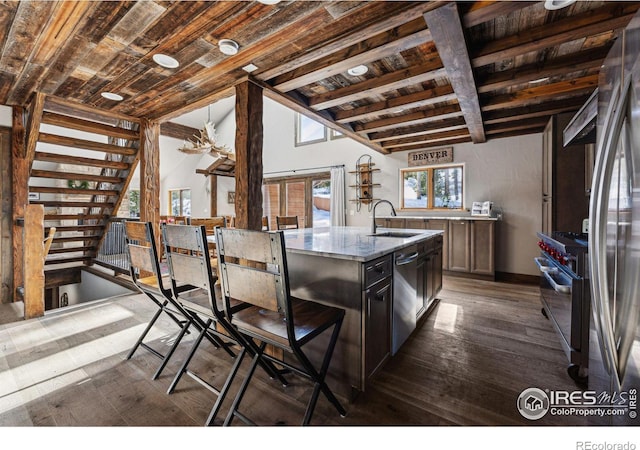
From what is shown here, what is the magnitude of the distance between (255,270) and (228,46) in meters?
1.57

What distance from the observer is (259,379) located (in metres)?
1.87

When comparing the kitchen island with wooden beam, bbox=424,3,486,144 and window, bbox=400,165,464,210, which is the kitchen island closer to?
wooden beam, bbox=424,3,486,144

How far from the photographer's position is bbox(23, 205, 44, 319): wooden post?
2773 millimetres

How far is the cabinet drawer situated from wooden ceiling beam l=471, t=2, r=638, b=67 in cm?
182

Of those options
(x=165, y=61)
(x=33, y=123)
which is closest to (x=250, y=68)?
(x=165, y=61)

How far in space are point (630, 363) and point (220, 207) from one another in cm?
881

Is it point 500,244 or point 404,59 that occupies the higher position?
point 404,59

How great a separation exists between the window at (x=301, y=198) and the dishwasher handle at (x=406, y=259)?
4.57m

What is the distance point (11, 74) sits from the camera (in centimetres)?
244

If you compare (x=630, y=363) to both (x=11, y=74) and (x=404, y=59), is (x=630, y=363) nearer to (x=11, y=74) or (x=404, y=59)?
(x=404, y=59)

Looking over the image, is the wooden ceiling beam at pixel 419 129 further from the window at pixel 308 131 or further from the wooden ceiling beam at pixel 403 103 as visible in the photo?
the window at pixel 308 131

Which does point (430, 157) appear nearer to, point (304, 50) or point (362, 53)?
point (362, 53)

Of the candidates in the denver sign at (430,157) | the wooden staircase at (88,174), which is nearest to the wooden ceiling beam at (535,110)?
the denver sign at (430,157)

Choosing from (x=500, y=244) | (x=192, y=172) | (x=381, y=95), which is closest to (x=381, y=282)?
(x=381, y=95)
